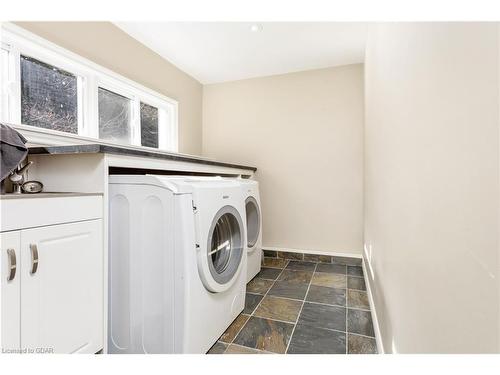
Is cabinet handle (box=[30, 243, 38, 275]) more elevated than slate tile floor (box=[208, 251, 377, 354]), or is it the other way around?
cabinet handle (box=[30, 243, 38, 275])

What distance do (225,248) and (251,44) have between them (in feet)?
6.41

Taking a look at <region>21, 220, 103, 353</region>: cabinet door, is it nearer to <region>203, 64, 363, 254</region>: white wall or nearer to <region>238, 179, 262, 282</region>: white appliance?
<region>238, 179, 262, 282</region>: white appliance

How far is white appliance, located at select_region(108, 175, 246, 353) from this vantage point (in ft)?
3.83

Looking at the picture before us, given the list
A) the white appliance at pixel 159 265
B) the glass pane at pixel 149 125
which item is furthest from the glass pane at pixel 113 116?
the white appliance at pixel 159 265

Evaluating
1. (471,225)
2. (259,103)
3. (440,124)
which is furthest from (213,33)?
(471,225)

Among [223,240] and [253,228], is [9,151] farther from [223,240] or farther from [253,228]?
[253,228]

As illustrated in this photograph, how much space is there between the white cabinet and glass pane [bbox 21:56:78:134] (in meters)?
1.10

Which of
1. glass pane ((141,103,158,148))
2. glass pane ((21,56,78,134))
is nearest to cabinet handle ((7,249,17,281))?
glass pane ((21,56,78,134))

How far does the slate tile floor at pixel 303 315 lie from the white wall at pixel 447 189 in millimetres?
557

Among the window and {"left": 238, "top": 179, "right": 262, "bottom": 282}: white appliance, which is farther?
{"left": 238, "top": 179, "right": 262, "bottom": 282}: white appliance

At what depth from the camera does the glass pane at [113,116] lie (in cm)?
218

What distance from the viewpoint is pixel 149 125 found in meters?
2.78
